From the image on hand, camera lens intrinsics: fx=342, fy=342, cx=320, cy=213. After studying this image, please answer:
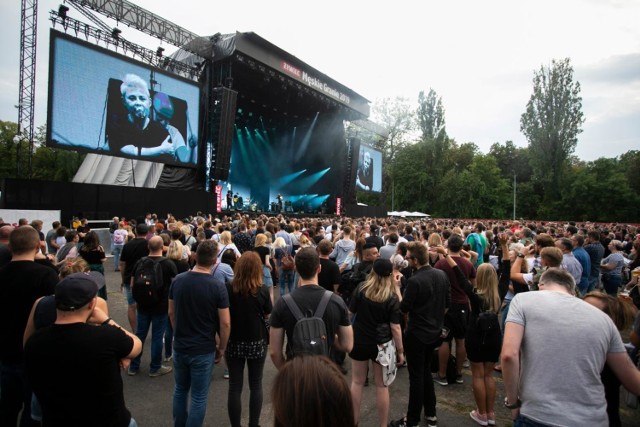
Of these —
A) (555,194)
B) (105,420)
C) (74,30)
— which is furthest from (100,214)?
(555,194)

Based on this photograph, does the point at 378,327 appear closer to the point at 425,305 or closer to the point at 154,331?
the point at 425,305

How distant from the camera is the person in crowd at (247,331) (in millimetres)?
2965

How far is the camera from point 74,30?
12.9m

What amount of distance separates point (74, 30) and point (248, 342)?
50.4ft

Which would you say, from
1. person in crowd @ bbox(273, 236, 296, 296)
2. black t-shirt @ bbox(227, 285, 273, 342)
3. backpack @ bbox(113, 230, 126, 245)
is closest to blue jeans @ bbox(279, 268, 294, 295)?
person in crowd @ bbox(273, 236, 296, 296)

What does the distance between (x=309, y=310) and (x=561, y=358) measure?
153cm

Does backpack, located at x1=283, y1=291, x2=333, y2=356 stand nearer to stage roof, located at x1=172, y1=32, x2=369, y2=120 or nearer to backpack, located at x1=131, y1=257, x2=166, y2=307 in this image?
backpack, located at x1=131, y1=257, x2=166, y2=307

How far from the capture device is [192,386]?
290 cm

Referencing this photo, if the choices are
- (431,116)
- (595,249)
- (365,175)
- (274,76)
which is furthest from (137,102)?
(431,116)

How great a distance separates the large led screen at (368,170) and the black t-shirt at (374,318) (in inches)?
1008

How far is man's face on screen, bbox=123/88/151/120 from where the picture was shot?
45.3 feet

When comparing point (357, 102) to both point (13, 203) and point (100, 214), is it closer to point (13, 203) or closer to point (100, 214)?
point (100, 214)

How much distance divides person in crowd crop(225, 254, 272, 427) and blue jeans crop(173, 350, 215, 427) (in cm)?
21

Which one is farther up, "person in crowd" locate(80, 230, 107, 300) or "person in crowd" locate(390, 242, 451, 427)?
"person in crowd" locate(80, 230, 107, 300)
